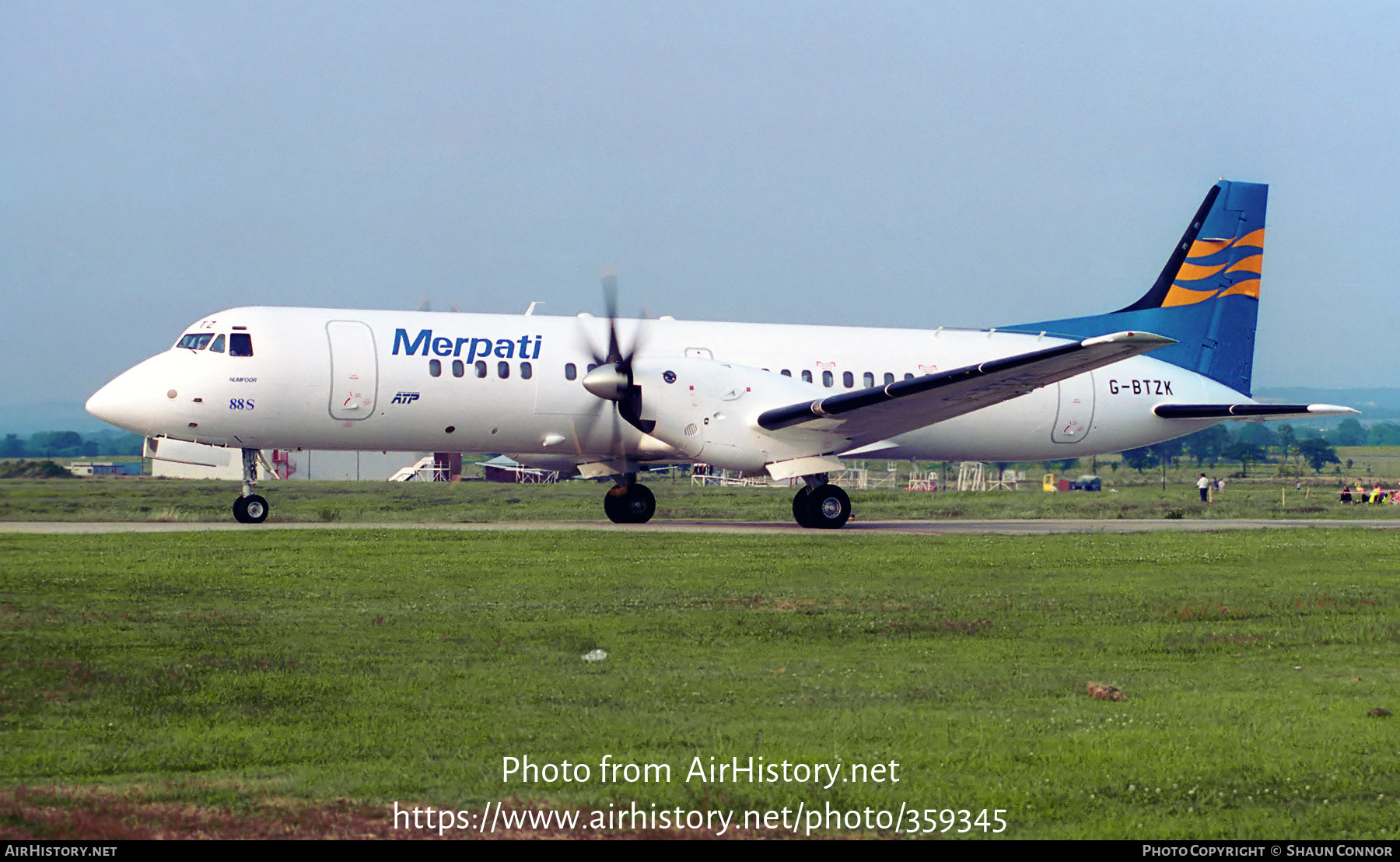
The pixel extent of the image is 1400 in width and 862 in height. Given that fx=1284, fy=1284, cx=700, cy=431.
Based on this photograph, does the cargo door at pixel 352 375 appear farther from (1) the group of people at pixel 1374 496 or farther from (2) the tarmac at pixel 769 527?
(1) the group of people at pixel 1374 496

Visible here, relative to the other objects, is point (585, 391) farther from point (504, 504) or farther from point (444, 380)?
point (504, 504)

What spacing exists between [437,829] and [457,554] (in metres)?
12.5

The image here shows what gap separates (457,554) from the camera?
18.1 metres

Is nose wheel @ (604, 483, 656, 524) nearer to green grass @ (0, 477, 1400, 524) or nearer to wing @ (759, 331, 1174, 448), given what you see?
green grass @ (0, 477, 1400, 524)

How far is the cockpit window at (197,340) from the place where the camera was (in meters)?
24.0

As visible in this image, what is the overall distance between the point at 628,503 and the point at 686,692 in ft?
59.8

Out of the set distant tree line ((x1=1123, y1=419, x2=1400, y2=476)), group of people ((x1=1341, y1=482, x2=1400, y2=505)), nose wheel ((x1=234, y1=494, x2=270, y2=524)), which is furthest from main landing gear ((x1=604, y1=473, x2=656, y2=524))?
distant tree line ((x1=1123, y1=419, x2=1400, y2=476))

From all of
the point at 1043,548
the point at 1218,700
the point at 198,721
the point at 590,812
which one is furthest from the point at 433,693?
the point at 1043,548

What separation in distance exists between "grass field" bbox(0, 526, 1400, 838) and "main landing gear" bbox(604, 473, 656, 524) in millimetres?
10193

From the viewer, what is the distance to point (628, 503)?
27156mm

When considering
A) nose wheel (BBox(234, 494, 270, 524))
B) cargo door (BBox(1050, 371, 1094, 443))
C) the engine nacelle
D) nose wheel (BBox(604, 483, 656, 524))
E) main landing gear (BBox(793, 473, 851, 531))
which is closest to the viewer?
the engine nacelle

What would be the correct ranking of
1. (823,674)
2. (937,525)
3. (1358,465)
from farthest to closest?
1. (1358,465)
2. (937,525)
3. (823,674)

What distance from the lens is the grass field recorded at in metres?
6.40

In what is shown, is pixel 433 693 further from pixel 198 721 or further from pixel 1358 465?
pixel 1358 465
